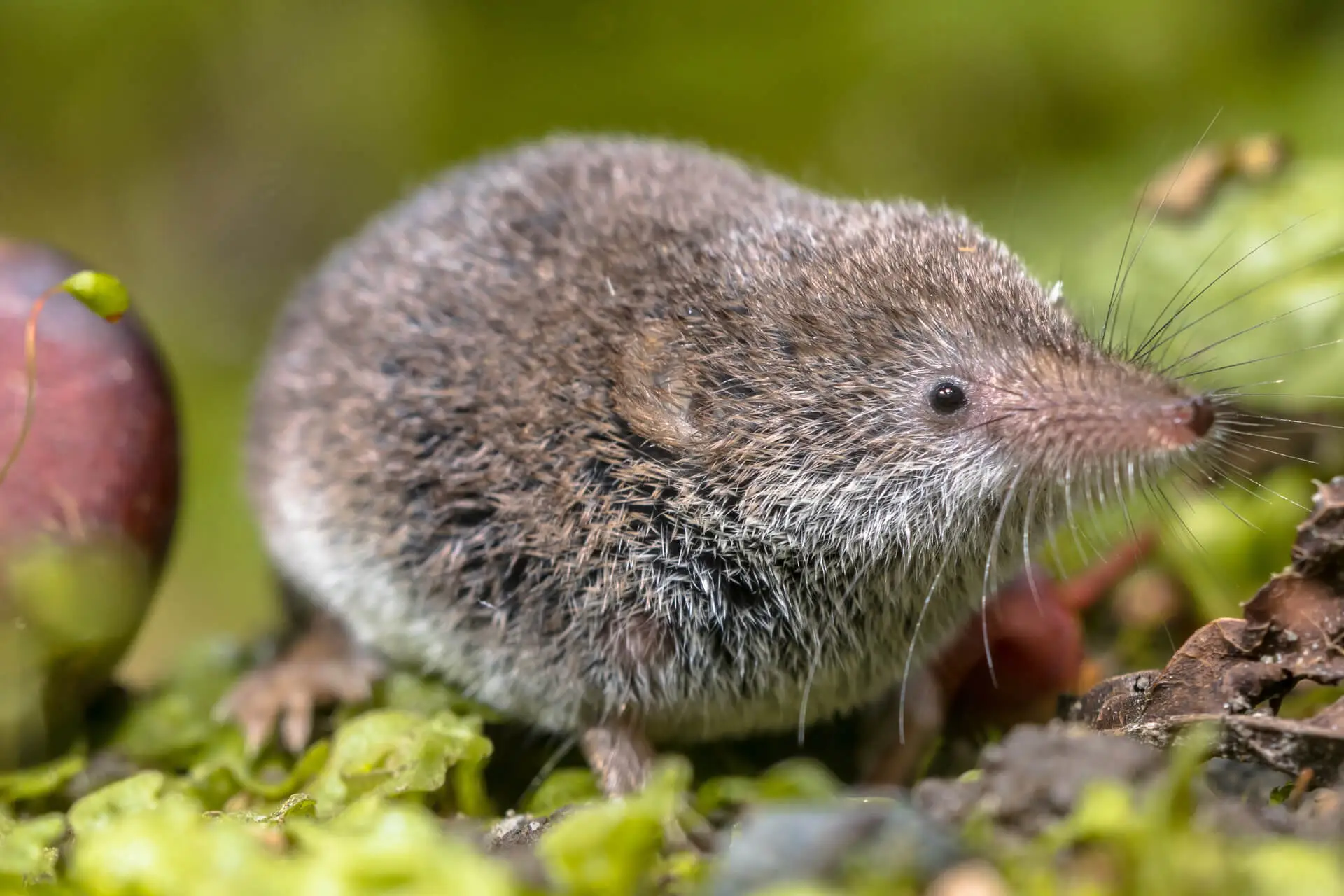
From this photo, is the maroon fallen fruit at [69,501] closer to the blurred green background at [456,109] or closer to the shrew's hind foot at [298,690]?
the shrew's hind foot at [298,690]

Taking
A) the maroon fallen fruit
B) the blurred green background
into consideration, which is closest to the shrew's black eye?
the maroon fallen fruit

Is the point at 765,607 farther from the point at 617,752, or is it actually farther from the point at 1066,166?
the point at 1066,166

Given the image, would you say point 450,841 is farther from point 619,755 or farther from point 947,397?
point 947,397

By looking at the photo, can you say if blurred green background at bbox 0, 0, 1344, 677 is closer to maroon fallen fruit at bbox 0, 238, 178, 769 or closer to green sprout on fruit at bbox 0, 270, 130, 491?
maroon fallen fruit at bbox 0, 238, 178, 769

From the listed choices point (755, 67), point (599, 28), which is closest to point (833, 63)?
point (755, 67)

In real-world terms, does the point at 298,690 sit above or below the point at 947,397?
below

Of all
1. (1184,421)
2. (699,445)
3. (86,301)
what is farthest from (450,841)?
(86,301)

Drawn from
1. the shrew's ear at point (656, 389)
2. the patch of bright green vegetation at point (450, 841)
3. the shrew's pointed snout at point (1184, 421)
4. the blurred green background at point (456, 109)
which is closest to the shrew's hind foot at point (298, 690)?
the patch of bright green vegetation at point (450, 841)
